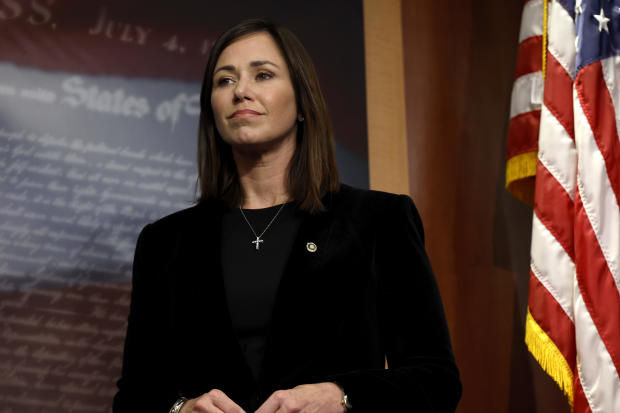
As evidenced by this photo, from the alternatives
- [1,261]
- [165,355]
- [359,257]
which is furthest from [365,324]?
[1,261]

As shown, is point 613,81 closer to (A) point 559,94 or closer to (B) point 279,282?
(A) point 559,94

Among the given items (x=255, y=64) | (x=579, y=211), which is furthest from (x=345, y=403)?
(x=579, y=211)

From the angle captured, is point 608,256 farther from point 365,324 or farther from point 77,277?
point 77,277

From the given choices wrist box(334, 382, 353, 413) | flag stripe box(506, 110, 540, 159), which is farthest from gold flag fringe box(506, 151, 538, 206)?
wrist box(334, 382, 353, 413)

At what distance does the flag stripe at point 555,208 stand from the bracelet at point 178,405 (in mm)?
1339

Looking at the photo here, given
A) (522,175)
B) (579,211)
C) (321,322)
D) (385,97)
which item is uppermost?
(385,97)

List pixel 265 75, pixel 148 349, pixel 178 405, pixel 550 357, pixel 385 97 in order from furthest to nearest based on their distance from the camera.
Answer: pixel 385 97 → pixel 550 357 → pixel 265 75 → pixel 148 349 → pixel 178 405

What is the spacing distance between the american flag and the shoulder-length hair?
2.83ft

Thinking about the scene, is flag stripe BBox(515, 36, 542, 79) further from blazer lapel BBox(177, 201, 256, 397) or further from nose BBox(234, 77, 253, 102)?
blazer lapel BBox(177, 201, 256, 397)

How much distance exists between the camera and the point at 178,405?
141 centimetres

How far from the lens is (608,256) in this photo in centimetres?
198

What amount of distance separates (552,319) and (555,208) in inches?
14.1

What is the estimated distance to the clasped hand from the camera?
1216mm

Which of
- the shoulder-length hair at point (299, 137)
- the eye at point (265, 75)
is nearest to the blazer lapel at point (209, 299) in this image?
the shoulder-length hair at point (299, 137)
